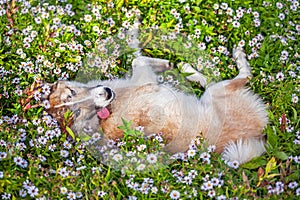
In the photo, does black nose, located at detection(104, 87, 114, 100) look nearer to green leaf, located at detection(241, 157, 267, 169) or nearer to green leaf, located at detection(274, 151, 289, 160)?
green leaf, located at detection(241, 157, 267, 169)

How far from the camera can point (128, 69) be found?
5707 millimetres

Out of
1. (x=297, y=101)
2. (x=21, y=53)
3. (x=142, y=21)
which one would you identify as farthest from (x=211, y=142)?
(x=21, y=53)

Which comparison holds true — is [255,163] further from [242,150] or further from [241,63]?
[241,63]

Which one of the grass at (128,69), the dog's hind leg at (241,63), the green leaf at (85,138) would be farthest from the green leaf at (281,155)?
the green leaf at (85,138)

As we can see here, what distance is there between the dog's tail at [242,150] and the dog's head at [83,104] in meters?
1.17

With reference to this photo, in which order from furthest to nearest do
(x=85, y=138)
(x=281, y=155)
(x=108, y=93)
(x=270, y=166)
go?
(x=108, y=93) → (x=85, y=138) → (x=281, y=155) → (x=270, y=166)

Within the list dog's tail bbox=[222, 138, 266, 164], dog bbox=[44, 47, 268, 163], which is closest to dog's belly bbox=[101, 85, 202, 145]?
dog bbox=[44, 47, 268, 163]

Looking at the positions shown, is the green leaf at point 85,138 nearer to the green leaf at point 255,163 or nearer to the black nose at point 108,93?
the black nose at point 108,93

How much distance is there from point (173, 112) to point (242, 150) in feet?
2.37

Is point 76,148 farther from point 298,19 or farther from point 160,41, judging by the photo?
point 298,19

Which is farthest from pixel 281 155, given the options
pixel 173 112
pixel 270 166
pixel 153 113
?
pixel 153 113

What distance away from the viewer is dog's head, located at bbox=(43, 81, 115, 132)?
200 inches

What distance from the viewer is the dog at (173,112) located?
16.3ft

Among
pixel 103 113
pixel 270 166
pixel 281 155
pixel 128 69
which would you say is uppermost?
pixel 128 69
